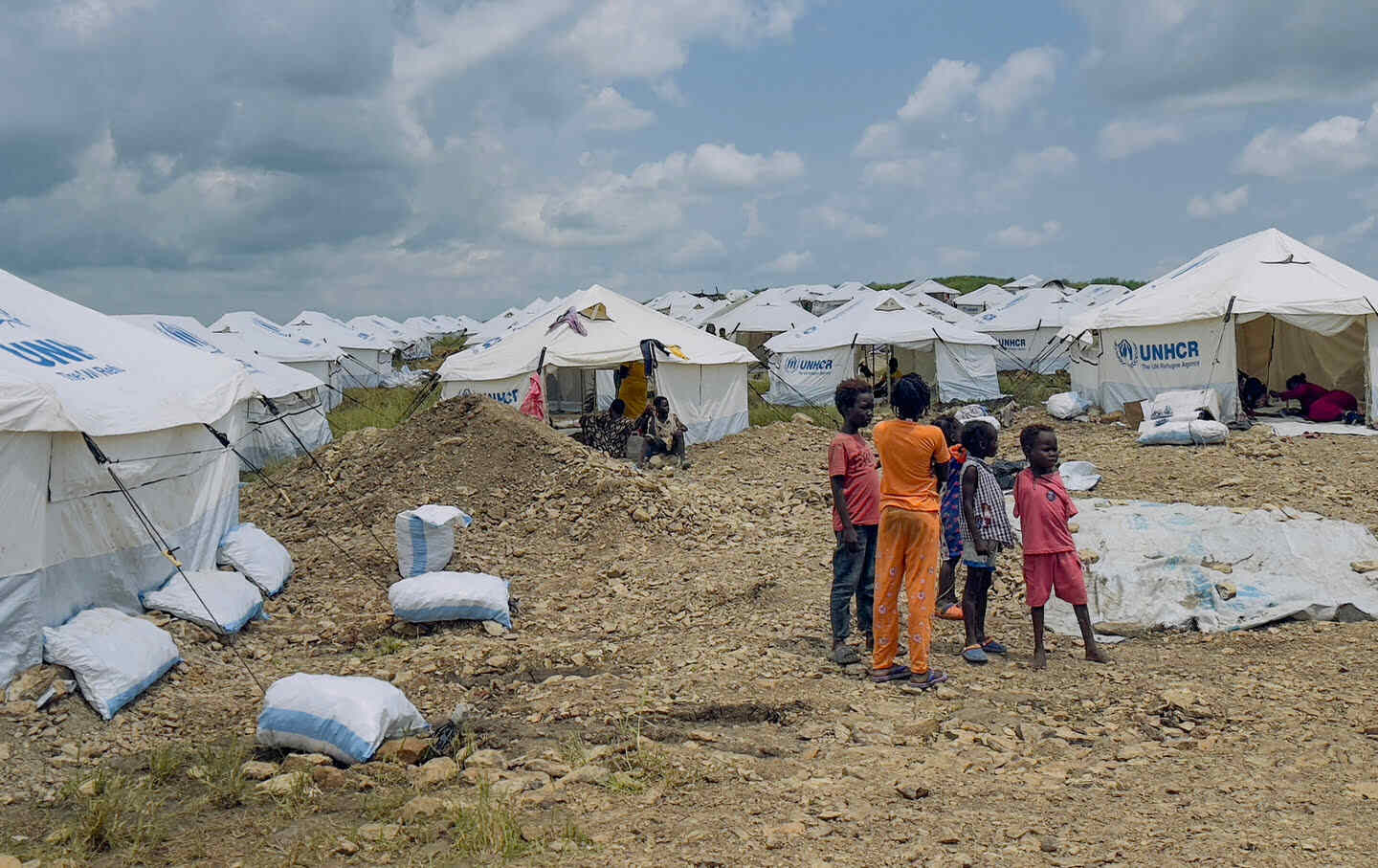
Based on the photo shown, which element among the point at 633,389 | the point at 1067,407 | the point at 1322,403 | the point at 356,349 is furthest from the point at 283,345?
the point at 1322,403

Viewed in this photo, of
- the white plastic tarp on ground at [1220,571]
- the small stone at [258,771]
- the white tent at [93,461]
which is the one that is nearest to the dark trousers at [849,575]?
the white plastic tarp on ground at [1220,571]

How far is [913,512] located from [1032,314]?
84.9 feet

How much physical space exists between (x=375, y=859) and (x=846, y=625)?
277cm

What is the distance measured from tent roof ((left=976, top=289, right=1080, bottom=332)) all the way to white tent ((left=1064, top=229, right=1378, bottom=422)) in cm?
983

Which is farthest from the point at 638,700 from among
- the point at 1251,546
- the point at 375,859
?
the point at 1251,546

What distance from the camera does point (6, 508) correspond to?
5.29 m

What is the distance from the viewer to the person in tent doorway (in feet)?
55.5

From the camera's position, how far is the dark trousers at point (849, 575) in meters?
5.30

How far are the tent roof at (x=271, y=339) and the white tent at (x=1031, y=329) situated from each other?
17.4m

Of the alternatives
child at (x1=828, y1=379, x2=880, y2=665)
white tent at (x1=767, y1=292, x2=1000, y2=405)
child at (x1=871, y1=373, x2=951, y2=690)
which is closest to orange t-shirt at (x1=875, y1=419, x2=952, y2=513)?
child at (x1=871, y1=373, x2=951, y2=690)

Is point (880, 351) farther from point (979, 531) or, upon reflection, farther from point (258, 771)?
point (258, 771)

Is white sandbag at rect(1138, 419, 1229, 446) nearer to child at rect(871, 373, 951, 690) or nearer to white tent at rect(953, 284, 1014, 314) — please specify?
child at rect(871, 373, 951, 690)

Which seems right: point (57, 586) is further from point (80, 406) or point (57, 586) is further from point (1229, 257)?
point (1229, 257)

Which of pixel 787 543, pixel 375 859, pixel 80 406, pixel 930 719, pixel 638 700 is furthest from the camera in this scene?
pixel 787 543
